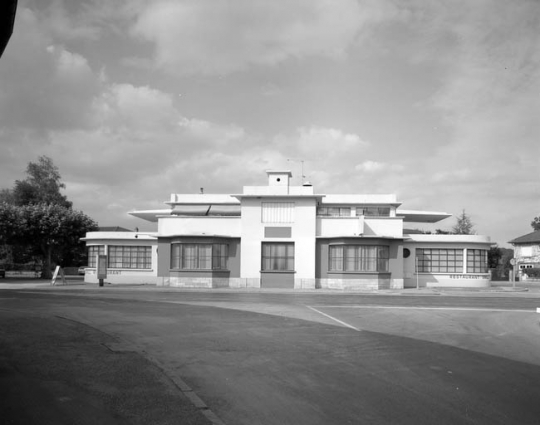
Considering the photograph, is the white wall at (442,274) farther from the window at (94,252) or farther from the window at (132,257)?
the window at (94,252)

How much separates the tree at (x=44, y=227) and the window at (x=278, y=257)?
22409 millimetres

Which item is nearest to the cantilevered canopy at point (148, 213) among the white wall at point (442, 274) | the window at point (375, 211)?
the window at point (375, 211)

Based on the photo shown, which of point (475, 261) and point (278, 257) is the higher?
point (278, 257)

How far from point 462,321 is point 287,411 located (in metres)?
12.4

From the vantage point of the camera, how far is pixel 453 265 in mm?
41062

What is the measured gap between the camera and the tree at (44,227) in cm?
4919

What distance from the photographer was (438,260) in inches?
1617

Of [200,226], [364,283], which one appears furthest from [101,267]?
[364,283]

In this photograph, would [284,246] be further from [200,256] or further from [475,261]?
[475,261]

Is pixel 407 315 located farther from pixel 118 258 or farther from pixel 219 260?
pixel 118 258

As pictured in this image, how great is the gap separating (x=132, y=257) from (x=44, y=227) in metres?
11.9

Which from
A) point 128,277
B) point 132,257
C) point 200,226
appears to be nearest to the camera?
point 200,226

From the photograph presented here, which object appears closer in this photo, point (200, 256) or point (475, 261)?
point (200, 256)

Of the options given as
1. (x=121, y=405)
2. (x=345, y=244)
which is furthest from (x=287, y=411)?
(x=345, y=244)
